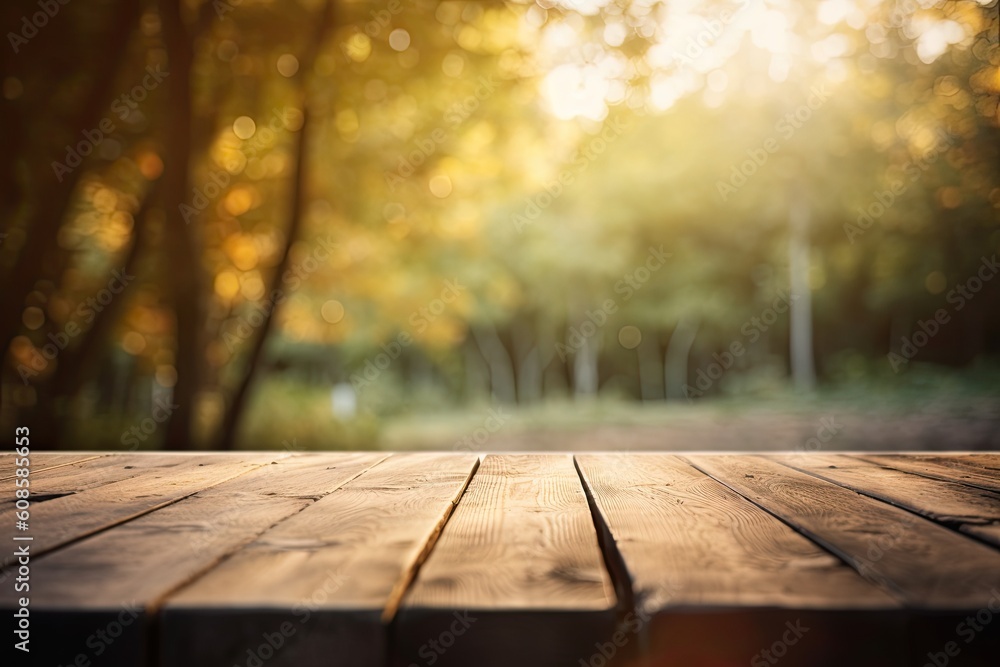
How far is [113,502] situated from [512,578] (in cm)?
113

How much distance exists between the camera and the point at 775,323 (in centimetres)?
2298

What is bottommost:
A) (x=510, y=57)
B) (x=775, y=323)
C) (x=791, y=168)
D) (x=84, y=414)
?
(x=84, y=414)

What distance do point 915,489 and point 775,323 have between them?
73.9 ft

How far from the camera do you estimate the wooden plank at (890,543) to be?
101 centimetres

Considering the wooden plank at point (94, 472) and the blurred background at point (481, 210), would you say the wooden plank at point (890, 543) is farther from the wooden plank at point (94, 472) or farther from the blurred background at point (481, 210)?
the blurred background at point (481, 210)

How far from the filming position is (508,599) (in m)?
0.97

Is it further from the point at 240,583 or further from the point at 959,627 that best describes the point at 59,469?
the point at 959,627

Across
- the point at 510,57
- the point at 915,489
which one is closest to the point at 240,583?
the point at 915,489

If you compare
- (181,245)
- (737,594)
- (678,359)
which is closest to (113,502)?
(737,594)

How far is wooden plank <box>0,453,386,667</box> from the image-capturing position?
96 centimetres

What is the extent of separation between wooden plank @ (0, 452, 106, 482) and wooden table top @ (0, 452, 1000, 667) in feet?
2.46

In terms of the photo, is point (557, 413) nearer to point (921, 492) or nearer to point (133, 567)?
point (921, 492)

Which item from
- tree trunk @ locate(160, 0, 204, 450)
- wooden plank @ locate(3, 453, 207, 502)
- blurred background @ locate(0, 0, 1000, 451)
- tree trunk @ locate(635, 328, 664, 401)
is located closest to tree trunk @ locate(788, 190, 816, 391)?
blurred background @ locate(0, 0, 1000, 451)

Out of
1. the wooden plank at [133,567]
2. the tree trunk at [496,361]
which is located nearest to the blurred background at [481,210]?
the tree trunk at [496,361]
